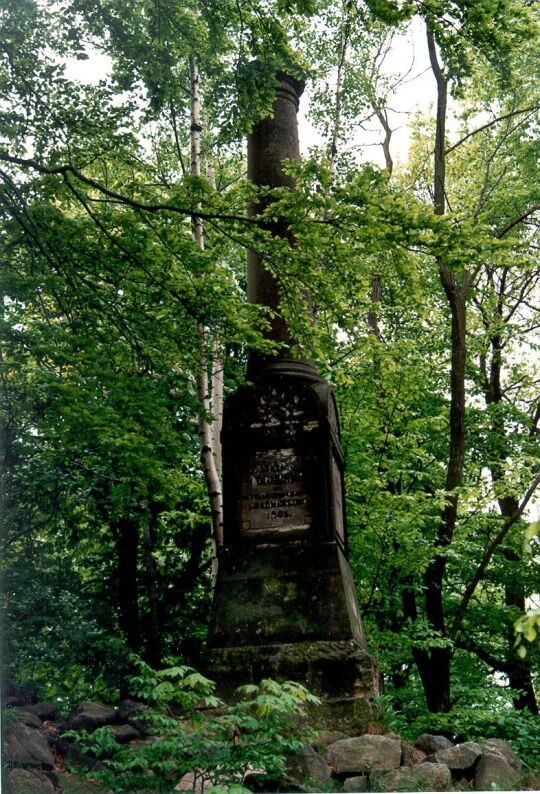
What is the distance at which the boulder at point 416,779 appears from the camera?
12.0ft

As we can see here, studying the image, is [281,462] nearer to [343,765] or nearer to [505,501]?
[343,765]

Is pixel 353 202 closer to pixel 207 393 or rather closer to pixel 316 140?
pixel 207 393

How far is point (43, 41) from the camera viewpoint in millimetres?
4973

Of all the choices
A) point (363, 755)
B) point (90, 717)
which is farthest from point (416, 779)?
point (90, 717)

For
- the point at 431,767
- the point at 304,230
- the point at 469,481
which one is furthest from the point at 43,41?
the point at 469,481

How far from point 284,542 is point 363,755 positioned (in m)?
1.38

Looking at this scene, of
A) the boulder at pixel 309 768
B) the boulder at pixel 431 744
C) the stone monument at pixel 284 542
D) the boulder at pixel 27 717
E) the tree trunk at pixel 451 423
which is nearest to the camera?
the boulder at pixel 309 768

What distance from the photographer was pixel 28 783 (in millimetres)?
3721

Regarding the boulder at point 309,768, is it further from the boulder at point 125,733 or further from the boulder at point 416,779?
the boulder at point 125,733

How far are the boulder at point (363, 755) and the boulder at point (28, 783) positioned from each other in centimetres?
134

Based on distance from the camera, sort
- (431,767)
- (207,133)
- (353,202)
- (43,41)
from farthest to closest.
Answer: (207,133) → (43,41) → (353,202) → (431,767)

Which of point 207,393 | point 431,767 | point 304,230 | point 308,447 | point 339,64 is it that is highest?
point 339,64

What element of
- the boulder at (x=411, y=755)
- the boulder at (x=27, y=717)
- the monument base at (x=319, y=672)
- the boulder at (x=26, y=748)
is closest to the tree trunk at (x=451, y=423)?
the monument base at (x=319, y=672)

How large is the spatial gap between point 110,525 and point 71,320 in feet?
7.82
